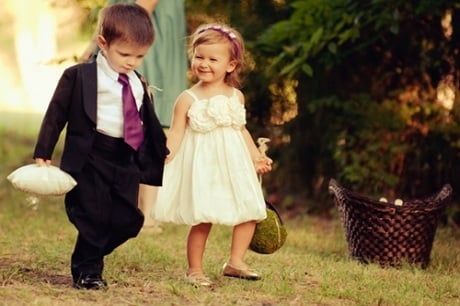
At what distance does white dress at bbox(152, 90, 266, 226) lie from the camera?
497cm

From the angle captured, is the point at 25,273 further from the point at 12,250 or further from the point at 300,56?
the point at 300,56

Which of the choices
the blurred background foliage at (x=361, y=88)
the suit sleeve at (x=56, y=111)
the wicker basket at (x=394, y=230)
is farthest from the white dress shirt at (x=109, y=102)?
the blurred background foliage at (x=361, y=88)

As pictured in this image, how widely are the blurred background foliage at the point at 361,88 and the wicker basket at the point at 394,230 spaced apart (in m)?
1.51

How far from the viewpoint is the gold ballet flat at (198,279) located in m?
4.96

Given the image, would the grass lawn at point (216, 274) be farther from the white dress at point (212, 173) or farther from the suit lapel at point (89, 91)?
the suit lapel at point (89, 91)

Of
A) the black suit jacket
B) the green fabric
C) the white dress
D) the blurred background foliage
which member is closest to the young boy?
the black suit jacket

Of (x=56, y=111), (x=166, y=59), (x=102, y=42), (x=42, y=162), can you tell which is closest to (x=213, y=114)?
(x=102, y=42)

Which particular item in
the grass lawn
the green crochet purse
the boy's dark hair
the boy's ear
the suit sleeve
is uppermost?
the boy's dark hair

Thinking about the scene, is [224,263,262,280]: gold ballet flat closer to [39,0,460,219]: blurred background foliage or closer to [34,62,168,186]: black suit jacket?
[34,62,168,186]: black suit jacket

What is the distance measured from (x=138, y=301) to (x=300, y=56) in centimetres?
339

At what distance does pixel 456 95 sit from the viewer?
8141mm

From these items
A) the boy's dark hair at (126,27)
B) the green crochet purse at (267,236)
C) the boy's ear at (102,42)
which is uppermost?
the boy's dark hair at (126,27)

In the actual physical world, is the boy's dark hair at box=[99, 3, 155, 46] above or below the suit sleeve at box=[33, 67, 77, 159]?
above

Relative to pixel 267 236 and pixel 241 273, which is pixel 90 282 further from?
pixel 267 236
